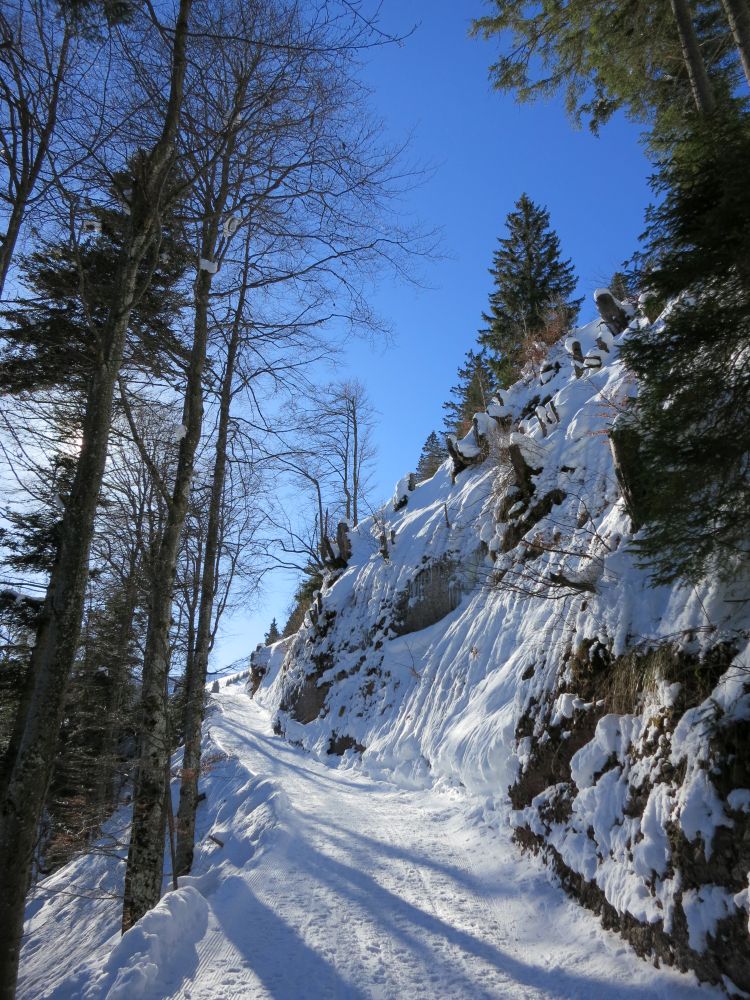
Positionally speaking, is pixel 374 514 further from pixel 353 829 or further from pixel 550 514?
pixel 353 829

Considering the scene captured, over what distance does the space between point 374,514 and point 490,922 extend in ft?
44.1

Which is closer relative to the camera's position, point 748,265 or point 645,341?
point 748,265

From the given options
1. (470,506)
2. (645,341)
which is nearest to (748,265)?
(645,341)

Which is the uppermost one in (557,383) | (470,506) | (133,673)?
(557,383)

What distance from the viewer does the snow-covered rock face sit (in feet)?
9.50

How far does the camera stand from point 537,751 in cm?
497

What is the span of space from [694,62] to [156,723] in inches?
372

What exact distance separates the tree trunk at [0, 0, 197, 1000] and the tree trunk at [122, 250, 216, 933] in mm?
1692

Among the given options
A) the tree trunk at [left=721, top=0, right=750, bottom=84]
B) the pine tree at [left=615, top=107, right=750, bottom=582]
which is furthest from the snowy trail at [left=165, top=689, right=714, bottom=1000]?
the tree trunk at [left=721, top=0, right=750, bottom=84]

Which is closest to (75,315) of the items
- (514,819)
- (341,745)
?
(514,819)

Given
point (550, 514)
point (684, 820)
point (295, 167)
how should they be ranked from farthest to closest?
point (550, 514) < point (295, 167) < point (684, 820)

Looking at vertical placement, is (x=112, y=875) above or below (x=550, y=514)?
below

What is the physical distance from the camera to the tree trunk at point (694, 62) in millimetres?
5863

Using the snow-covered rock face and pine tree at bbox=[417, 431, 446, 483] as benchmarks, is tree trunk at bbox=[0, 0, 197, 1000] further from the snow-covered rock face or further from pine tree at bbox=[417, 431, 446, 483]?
pine tree at bbox=[417, 431, 446, 483]
